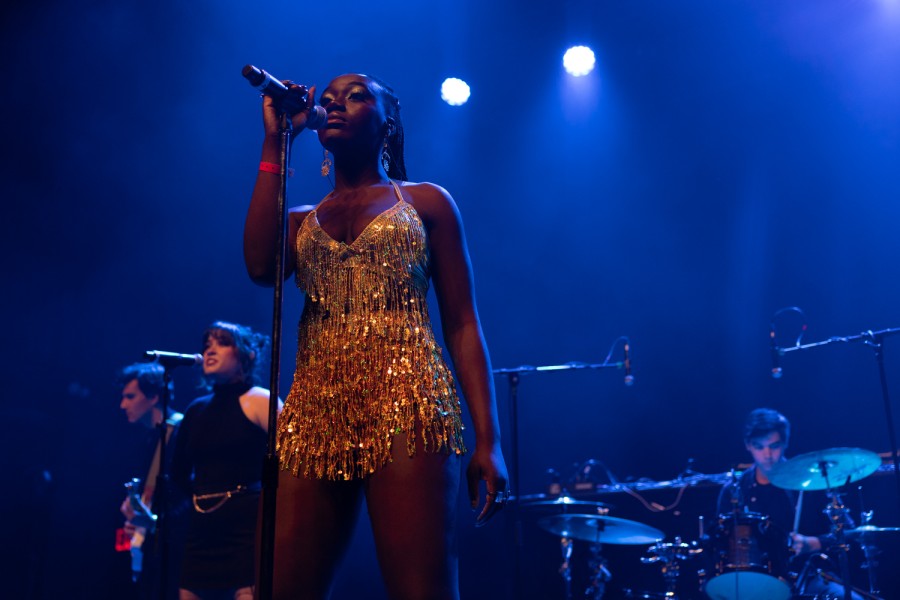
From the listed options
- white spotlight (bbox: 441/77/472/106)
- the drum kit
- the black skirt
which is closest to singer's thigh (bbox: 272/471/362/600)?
the black skirt

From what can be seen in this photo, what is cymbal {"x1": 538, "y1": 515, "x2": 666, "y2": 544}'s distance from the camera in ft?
18.6

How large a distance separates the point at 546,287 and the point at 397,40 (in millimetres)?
2583

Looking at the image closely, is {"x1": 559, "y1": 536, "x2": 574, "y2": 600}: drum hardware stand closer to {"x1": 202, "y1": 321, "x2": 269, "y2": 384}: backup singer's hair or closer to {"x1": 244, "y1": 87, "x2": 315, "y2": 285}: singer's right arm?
{"x1": 202, "y1": 321, "x2": 269, "y2": 384}: backup singer's hair

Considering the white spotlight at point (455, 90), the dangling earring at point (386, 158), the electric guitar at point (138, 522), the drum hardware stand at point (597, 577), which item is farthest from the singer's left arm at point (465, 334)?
the white spotlight at point (455, 90)

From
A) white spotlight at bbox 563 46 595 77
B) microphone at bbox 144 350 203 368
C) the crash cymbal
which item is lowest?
the crash cymbal

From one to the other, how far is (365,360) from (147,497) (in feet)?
11.7

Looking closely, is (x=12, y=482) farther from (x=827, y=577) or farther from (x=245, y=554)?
(x=827, y=577)

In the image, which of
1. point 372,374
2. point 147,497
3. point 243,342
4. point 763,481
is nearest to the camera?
point 372,374

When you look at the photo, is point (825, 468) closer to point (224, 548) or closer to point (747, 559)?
point (747, 559)

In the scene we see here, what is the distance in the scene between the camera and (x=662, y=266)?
771cm

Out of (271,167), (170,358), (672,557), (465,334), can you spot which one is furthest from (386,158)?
(672,557)

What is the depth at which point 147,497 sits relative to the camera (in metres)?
5.07

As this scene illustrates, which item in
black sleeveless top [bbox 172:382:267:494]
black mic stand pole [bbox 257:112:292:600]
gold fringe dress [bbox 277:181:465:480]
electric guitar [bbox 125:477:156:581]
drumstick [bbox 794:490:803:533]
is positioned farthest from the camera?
drumstick [bbox 794:490:803:533]

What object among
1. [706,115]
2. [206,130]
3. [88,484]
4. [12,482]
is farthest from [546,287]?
[12,482]
